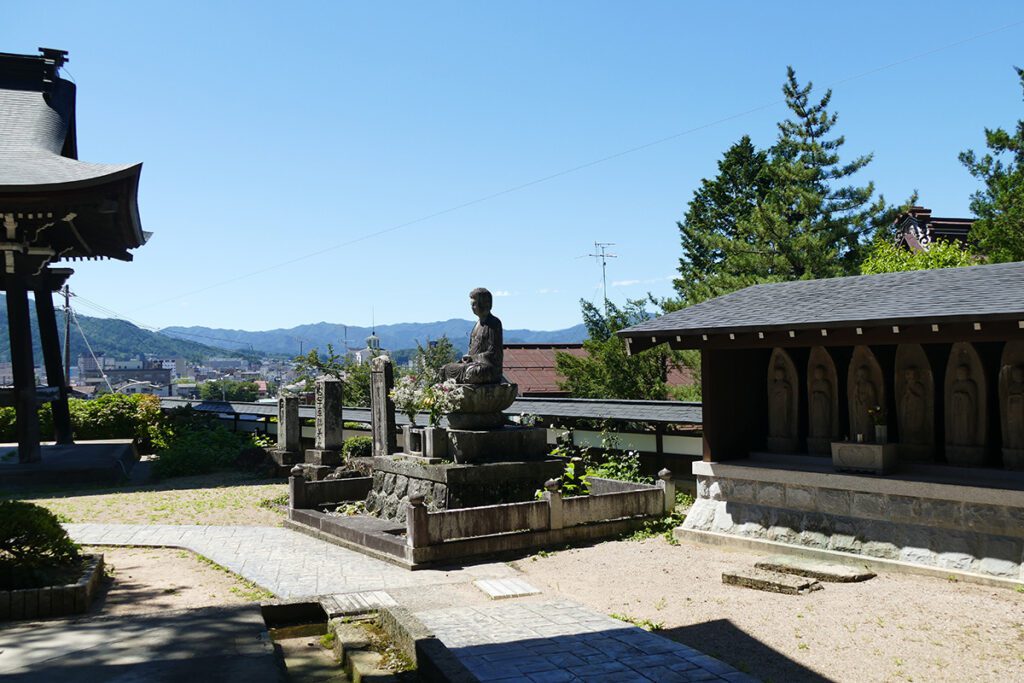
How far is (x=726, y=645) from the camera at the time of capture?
295 inches

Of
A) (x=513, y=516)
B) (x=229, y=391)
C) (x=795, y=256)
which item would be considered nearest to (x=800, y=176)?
(x=795, y=256)

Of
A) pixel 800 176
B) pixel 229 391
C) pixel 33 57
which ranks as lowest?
pixel 229 391

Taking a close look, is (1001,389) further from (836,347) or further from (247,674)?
(247,674)

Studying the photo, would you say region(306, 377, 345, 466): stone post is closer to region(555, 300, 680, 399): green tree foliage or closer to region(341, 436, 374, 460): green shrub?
region(341, 436, 374, 460): green shrub

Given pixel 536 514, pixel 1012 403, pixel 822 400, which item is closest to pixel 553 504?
pixel 536 514

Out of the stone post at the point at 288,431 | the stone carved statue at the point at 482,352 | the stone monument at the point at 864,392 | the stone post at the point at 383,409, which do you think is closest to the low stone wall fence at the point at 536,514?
the stone carved statue at the point at 482,352

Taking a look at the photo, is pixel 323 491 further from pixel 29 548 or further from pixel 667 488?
pixel 29 548

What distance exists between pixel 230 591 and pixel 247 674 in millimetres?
5139

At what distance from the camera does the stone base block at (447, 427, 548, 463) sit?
43.7 ft

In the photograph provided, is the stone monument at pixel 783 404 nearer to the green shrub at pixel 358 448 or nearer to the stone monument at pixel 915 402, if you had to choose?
the stone monument at pixel 915 402

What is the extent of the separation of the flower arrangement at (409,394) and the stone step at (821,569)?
694cm

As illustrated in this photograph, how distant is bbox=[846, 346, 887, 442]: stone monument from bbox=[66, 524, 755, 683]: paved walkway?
560 cm

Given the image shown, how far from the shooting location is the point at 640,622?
27.3 ft

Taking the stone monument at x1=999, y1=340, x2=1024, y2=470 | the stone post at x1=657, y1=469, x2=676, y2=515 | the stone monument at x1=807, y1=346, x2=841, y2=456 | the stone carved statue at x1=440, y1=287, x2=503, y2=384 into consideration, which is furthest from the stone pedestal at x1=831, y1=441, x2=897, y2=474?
the stone carved statue at x1=440, y1=287, x2=503, y2=384
